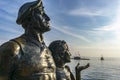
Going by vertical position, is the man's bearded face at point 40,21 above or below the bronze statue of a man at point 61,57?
above

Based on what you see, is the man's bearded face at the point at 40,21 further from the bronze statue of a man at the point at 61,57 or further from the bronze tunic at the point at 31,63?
the bronze statue of a man at the point at 61,57

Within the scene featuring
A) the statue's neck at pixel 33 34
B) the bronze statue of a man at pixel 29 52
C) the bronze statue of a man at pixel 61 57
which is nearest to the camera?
the bronze statue of a man at pixel 29 52

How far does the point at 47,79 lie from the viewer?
17.3 ft

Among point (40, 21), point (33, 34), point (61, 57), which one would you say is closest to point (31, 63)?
point (33, 34)

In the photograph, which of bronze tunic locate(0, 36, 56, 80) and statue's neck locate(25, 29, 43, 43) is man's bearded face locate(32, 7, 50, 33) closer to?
statue's neck locate(25, 29, 43, 43)

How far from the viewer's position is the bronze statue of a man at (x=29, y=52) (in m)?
5.01

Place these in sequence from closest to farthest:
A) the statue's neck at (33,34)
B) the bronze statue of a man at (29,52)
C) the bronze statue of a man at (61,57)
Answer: the bronze statue of a man at (29,52), the statue's neck at (33,34), the bronze statue of a man at (61,57)

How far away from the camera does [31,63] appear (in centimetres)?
516

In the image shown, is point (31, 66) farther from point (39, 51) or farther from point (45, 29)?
point (45, 29)

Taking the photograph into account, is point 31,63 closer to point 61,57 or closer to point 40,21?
point 40,21

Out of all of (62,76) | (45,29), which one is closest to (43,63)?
(45,29)

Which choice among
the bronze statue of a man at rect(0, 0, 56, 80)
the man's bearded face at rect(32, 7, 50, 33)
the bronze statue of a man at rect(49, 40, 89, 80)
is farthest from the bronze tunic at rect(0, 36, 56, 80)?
the bronze statue of a man at rect(49, 40, 89, 80)

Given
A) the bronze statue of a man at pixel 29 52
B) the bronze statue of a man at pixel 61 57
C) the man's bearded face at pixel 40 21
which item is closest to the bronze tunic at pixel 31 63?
the bronze statue of a man at pixel 29 52

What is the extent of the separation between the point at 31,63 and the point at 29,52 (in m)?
0.18
